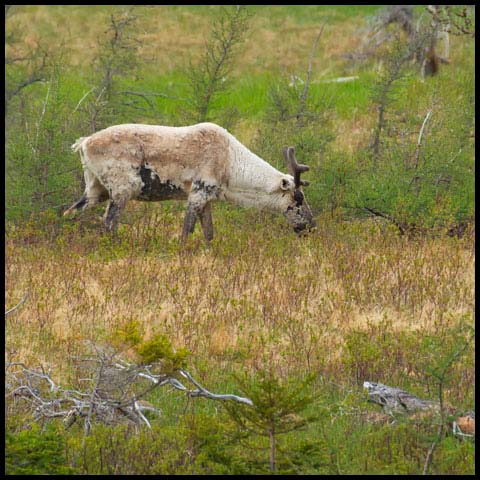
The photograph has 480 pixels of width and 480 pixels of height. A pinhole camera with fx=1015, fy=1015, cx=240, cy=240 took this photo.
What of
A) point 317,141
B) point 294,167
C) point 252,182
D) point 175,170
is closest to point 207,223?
point 252,182

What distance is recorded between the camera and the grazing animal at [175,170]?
494 inches

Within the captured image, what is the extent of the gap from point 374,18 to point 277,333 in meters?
18.4

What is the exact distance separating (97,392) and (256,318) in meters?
2.65

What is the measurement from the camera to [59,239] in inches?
499

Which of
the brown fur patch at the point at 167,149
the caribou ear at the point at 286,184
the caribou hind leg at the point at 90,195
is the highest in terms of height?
the brown fur patch at the point at 167,149

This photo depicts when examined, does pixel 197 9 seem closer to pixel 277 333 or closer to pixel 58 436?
pixel 277 333

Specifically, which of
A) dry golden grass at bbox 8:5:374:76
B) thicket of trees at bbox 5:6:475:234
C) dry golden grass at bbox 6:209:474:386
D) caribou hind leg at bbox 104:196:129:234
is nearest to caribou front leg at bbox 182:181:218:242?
dry golden grass at bbox 6:209:474:386

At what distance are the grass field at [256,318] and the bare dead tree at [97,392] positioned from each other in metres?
0.10

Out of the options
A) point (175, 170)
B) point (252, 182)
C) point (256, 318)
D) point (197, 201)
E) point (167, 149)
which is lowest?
point (256, 318)

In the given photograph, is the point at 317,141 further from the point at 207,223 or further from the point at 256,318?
the point at 256,318

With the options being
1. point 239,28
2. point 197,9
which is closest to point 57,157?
point 239,28

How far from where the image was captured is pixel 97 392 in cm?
733

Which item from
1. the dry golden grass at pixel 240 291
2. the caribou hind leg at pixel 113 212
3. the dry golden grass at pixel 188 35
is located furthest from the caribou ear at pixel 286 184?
the dry golden grass at pixel 188 35

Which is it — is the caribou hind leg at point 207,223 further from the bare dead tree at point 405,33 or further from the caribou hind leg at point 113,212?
the bare dead tree at point 405,33
